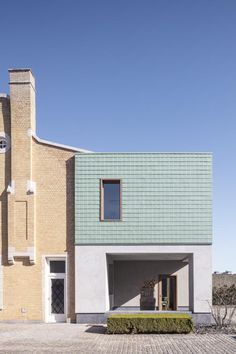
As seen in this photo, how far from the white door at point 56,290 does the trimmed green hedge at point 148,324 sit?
4621 mm

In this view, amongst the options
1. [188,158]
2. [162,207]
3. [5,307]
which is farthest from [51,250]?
[188,158]

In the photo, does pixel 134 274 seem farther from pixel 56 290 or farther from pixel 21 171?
pixel 21 171

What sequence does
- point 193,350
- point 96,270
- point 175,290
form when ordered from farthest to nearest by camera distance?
point 175,290 → point 96,270 → point 193,350

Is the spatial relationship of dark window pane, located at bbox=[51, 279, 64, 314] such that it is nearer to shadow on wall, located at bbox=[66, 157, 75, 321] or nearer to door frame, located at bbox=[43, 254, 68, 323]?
door frame, located at bbox=[43, 254, 68, 323]

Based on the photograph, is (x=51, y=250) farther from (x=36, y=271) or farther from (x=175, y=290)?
(x=175, y=290)

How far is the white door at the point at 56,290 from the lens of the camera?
25156mm

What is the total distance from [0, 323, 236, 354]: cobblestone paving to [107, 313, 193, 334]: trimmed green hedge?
0.39m

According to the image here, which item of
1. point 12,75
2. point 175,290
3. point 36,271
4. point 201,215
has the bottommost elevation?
point 175,290

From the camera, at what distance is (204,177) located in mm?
24797

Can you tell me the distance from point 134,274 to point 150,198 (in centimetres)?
714

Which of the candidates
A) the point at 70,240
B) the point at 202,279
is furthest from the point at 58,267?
the point at 202,279

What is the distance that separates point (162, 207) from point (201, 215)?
67.4 inches

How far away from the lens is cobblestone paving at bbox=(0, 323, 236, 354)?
17.8 m

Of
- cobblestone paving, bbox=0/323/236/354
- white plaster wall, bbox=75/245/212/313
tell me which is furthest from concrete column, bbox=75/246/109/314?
cobblestone paving, bbox=0/323/236/354
